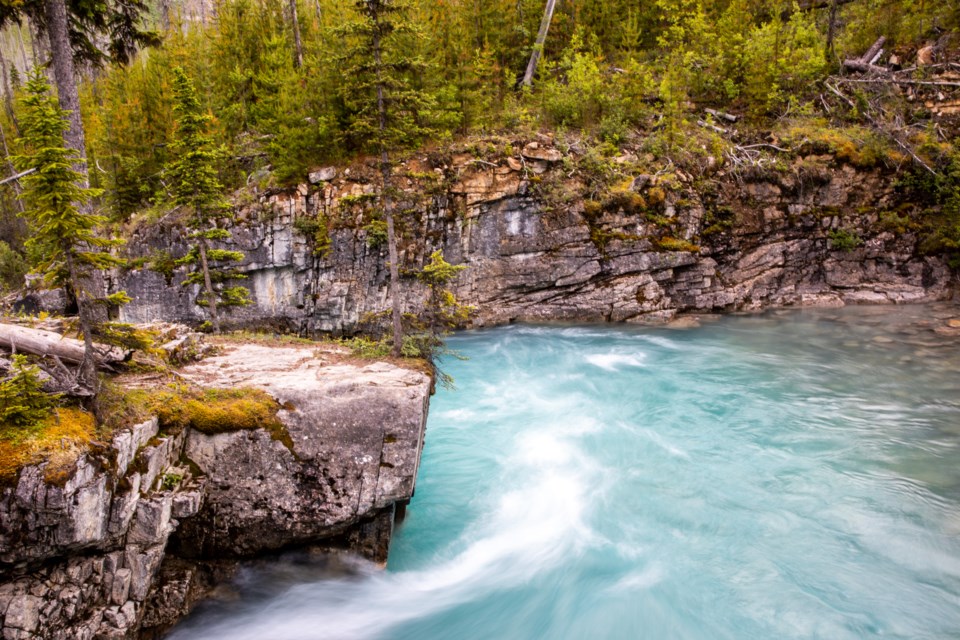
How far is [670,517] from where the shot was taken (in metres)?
9.09

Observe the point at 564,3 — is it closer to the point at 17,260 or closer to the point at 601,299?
the point at 601,299

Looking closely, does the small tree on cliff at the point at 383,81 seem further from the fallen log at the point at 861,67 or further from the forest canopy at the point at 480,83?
the fallen log at the point at 861,67

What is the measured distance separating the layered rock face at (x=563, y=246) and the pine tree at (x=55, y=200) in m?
13.4

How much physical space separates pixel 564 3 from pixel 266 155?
20.3 meters

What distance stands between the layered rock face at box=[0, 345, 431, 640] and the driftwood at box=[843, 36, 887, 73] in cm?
2716

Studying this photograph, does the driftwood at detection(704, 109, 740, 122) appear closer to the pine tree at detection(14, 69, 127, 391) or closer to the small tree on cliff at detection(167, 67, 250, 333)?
the small tree on cliff at detection(167, 67, 250, 333)

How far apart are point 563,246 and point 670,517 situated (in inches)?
497

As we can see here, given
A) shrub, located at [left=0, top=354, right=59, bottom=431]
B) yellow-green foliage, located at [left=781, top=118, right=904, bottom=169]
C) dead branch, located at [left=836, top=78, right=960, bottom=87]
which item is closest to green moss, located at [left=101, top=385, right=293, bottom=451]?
shrub, located at [left=0, top=354, right=59, bottom=431]

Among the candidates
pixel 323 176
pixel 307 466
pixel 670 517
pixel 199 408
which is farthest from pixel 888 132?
pixel 199 408

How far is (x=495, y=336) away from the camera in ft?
64.4

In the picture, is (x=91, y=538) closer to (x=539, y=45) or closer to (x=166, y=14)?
(x=539, y=45)

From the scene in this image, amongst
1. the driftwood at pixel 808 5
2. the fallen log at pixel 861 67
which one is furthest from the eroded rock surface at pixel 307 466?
the driftwood at pixel 808 5

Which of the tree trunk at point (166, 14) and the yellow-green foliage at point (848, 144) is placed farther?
the tree trunk at point (166, 14)

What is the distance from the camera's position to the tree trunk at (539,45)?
25438 mm
